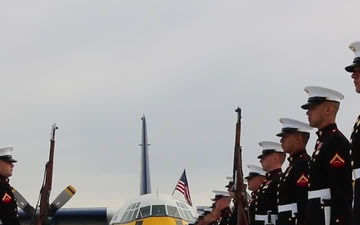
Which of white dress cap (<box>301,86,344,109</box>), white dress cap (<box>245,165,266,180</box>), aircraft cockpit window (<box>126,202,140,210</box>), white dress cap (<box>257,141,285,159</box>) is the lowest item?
aircraft cockpit window (<box>126,202,140,210</box>)

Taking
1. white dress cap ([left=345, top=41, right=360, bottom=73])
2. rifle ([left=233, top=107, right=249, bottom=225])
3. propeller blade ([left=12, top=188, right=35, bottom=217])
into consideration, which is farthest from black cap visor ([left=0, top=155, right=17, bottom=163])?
white dress cap ([left=345, top=41, right=360, bottom=73])

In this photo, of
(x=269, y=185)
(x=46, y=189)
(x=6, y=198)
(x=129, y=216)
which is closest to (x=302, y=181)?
(x=269, y=185)

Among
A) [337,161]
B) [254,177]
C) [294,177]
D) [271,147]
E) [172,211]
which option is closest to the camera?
[337,161]

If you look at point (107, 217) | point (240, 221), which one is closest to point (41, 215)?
point (240, 221)

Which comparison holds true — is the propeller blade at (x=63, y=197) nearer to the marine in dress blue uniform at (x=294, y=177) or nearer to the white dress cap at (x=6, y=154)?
the white dress cap at (x=6, y=154)

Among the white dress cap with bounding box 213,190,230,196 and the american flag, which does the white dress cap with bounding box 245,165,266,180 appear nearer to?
the white dress cap with bounding box 213,190,230,196

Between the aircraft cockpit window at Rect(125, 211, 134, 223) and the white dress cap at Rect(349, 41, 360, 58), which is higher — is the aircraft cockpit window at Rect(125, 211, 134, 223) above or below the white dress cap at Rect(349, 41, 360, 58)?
below

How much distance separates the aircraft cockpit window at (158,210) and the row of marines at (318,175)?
10284mm

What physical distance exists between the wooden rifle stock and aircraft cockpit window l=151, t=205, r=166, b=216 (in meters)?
7.52

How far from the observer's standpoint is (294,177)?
8.58 metres

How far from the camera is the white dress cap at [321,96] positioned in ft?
25.2

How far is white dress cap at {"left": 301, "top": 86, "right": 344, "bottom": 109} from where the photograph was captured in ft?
25.2

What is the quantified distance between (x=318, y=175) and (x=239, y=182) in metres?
3.15

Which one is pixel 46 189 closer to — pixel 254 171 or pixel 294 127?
pixel 254 171
